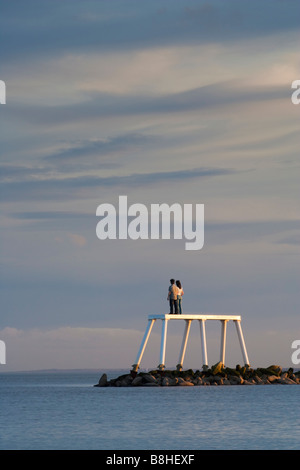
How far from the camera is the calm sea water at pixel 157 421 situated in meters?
41.8

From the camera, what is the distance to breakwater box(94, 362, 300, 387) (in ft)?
240

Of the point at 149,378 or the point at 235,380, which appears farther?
the point at 235,380

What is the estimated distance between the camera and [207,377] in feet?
244

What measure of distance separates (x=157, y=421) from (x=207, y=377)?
81.4 ft

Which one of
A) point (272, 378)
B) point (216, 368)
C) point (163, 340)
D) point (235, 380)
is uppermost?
point (163, 340)

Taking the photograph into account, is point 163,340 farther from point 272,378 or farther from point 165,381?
point 272,378

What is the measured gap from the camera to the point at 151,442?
41781 mm

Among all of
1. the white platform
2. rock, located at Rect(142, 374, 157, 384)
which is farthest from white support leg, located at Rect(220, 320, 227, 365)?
rock, located at Rect(142, 374, 157, 384)

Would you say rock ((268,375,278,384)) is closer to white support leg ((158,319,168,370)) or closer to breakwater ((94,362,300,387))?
breakwater ((94,362,300,387))

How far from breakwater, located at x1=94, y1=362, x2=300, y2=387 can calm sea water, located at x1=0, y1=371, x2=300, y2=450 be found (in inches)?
52.4

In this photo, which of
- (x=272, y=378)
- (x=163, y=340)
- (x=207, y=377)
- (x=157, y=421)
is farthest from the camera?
(x=272, y=378)

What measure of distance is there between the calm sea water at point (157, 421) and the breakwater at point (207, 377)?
1330mm

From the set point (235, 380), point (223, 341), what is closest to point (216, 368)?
point (235, 380)

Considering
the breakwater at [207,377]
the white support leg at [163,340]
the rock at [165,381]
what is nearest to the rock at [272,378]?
the breakwater at [207,377]
